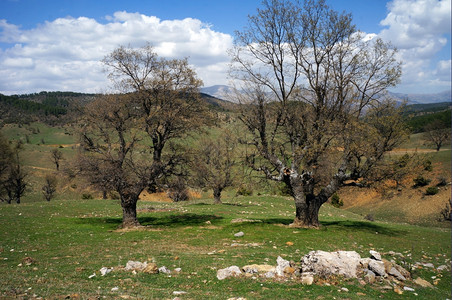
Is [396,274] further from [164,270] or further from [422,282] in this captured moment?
[164,270]

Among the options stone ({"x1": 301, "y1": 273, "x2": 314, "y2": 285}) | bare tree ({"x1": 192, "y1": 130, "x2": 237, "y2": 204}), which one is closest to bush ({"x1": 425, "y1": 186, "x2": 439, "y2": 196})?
bare tree ({"x1": 192, "y1": 130, "x2": 237, "y2": 204})

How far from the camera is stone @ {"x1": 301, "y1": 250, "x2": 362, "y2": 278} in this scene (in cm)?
997

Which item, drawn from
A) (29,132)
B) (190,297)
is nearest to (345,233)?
(190,297)

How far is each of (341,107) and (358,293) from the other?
13.4 metres

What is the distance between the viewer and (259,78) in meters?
20.2

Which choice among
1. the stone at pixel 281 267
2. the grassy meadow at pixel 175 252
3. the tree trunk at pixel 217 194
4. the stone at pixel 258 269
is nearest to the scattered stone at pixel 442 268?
the grassy meadow at pixel 175 252

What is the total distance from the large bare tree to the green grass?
3321mm

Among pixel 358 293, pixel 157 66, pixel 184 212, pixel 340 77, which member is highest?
pixel 157 66

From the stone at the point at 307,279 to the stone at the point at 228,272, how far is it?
1.95m

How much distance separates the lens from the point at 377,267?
1023 cm

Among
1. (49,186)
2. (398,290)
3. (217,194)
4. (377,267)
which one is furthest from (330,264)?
(49,186)

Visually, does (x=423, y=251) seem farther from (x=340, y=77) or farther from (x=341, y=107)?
(x=340, y=77)

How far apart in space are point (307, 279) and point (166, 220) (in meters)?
15.6

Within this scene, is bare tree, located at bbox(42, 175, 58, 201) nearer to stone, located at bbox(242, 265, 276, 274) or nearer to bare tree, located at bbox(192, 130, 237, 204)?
bare tree, located at bbox(192, 130, 237, 204)
